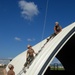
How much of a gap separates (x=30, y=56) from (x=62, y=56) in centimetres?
1206

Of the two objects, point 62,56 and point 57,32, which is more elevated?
point 62,56

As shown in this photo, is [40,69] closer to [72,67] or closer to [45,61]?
[45,61]

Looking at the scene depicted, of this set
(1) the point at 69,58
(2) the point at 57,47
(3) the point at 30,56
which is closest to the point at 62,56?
(1) the point at 69,58

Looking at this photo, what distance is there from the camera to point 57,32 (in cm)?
1350

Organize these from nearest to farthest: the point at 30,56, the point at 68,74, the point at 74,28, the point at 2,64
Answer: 1. the point at 74,28
2. the point at 30,56
3. the point at 68,74
4. the point at 2,64

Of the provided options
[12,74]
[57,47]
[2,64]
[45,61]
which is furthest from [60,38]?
[2,64]

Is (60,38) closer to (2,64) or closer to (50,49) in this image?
(50,49)

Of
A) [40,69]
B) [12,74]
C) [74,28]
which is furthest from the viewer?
[74,28]

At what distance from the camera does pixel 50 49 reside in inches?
436

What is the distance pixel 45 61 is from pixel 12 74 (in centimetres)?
155

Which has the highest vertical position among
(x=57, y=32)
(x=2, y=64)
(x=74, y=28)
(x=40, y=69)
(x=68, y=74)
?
(x=2, y=64)

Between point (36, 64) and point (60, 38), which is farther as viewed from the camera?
point (60, 38)

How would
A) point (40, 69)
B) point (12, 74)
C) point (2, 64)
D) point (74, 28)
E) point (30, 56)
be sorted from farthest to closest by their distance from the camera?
point (2, 64), point (30, 56), point (74, 28), point (12, 74), point (40, 69)

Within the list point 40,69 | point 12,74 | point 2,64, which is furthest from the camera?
point 2,64
